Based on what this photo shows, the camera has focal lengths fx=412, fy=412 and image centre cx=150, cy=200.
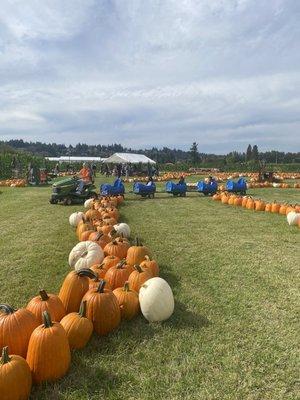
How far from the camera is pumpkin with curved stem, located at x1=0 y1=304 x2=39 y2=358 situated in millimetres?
3982

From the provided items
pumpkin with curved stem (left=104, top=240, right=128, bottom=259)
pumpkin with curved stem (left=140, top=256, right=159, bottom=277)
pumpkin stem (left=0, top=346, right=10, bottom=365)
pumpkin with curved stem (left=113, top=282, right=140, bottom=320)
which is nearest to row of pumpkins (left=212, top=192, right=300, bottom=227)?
pumpkin with curved stem (left=104, top=240, right=128, bottom=259)

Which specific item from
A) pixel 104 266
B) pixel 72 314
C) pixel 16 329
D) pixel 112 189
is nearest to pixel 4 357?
pixel 16 329

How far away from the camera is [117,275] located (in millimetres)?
5750

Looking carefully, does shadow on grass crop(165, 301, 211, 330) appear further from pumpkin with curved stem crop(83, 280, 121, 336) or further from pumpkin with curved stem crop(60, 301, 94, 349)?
pumpkin with curved stem crop(60, 301, 94, 349)

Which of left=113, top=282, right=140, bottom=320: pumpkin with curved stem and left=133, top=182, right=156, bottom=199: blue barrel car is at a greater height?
left=133, top=182, right=156, bottom=199: blue barrel car

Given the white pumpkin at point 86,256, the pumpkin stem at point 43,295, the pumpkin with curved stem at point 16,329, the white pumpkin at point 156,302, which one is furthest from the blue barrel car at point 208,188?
the pumpkin with curved stem at point 16,329

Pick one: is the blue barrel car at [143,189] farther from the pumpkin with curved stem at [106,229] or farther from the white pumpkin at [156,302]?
the white pumpkin at [156,302]

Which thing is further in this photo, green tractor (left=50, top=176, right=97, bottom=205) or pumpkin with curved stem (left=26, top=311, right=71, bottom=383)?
green tractor (left=50, top=176, right=97, bottom=205)

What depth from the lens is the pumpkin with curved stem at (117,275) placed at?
5695 millimetres

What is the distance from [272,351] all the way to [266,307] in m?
1.23

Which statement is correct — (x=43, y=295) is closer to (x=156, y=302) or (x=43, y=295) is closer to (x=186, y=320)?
(x=156, y=302)

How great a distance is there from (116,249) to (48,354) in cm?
349

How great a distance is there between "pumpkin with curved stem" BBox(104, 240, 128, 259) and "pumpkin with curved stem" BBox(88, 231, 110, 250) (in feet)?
1.37

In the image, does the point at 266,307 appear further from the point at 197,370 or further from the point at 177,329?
the point at 197,370
